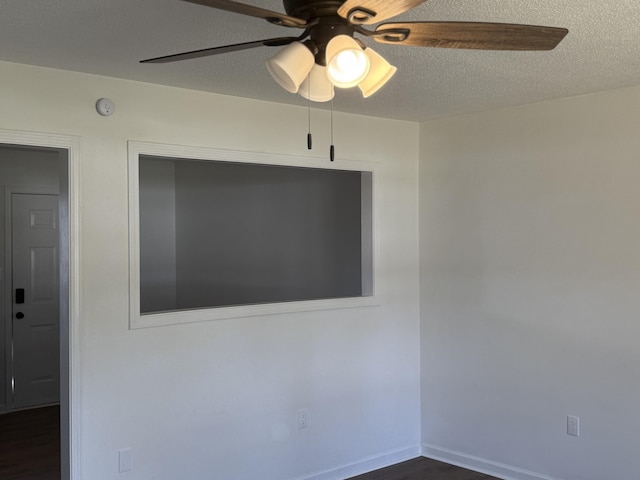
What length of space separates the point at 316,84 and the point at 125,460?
2370 mm

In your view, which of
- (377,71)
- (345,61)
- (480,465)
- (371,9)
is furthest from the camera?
(480,465)

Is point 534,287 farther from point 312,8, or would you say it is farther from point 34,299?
point 34,299

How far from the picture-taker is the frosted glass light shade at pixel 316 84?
177 cm

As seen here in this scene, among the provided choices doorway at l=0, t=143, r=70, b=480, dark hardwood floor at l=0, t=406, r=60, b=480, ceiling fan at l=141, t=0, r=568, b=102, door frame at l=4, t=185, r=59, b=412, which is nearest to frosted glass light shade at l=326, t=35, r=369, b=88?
ceiling fan at l=141, t=0, r=568, b=102

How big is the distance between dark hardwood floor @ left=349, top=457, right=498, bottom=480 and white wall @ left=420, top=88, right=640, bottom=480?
0.35 ft

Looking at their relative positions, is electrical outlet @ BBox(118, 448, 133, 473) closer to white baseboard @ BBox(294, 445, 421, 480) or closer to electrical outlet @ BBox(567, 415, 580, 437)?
white baseboard @ BBox(294, 445, 421, 480)

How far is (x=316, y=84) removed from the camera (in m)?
1.79

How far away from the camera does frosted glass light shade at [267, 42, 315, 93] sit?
157 cm

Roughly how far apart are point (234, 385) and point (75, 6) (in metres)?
2.26

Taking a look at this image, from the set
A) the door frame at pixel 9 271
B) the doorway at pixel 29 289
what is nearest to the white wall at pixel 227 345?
the doorway at pixel 29 289

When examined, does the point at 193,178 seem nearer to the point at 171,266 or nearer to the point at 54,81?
the point at 171,266

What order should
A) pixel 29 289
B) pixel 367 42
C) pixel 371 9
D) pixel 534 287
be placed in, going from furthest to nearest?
pixel 29 289 → pixel 534 287 → pixel 367 42 → pixel 371 9

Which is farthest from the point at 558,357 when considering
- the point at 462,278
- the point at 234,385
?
the point at 234,385

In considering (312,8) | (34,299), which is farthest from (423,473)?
(34,299)
